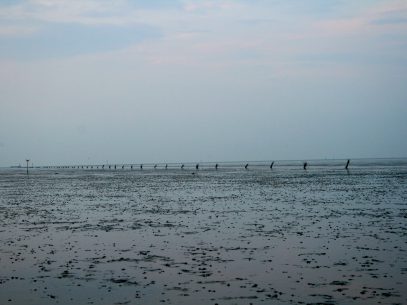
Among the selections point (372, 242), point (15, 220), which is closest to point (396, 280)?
point (372, 242)

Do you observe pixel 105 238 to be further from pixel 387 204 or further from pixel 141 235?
pixel 387 204

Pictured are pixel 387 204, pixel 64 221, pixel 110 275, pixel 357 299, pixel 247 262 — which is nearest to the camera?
pixel 357 299

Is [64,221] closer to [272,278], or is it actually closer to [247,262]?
[247,262]

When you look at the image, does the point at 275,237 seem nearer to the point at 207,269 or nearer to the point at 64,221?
the point at 207,269

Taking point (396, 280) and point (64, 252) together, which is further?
point (64, 252)

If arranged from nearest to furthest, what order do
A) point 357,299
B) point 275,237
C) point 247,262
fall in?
1. point 357,299
2. point 247,262
3. point 275,237

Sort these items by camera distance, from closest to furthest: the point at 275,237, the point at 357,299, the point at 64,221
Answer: the point at 357,299
the point at 275,237
the point at 64,221

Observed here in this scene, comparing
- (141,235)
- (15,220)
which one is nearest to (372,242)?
(141,235)

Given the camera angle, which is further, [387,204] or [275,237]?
[387,204]

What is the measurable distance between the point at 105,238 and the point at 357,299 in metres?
11.9

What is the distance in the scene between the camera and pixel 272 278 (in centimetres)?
1298

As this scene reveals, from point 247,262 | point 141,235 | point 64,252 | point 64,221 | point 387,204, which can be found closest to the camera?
point 247,262

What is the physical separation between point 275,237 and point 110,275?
7.94 metres

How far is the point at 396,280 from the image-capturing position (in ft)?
40.8
